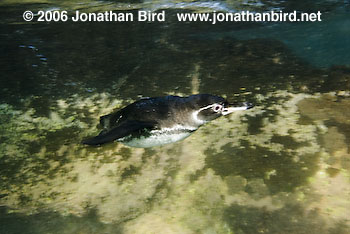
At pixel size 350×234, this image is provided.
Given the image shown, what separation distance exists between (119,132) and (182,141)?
0.62 metres

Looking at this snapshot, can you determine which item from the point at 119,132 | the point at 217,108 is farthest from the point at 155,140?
the point at 217,108

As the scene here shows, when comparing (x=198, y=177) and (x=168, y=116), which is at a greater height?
(x=168, y=116)

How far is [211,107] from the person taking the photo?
2164mm

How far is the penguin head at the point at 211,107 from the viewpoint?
2158 mm

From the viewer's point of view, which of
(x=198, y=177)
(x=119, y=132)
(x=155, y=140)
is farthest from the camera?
(x=155, y=140)

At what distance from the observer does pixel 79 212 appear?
1795 millimetres

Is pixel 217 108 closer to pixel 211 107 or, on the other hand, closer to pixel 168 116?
pixel 211 107

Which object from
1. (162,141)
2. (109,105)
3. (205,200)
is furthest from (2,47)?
(205,200)

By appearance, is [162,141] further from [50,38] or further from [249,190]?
[50,38]

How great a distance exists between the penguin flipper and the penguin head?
0.35 meters

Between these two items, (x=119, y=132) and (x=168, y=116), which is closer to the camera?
(x=119, y=132)

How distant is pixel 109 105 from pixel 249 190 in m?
1.46

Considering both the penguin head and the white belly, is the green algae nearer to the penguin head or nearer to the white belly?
the white belly

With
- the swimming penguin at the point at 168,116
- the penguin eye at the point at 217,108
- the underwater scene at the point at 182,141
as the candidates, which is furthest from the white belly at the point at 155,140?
the penguin eye at the point at 217,108
